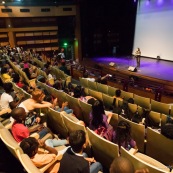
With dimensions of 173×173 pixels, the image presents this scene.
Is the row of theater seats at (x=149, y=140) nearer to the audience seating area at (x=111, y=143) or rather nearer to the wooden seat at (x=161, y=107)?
the audience seating area at (x=111, y=143)

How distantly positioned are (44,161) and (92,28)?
39.2ft

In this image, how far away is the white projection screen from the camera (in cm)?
1083

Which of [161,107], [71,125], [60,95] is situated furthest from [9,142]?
[161,107]

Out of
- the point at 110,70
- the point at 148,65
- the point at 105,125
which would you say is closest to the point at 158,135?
the point at 105,125

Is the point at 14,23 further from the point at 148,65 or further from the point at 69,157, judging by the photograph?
the point at 69,157

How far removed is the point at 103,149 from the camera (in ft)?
7.23

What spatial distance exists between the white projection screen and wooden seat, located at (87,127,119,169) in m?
9.96

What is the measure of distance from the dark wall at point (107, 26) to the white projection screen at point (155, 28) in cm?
61

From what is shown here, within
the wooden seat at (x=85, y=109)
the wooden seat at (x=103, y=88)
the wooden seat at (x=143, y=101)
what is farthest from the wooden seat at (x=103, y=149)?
the wooden seat at (x=103, y=88)

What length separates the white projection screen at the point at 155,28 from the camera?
10.8 meters

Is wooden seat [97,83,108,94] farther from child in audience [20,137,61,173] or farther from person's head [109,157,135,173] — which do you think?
person's head [109,157,135,173]

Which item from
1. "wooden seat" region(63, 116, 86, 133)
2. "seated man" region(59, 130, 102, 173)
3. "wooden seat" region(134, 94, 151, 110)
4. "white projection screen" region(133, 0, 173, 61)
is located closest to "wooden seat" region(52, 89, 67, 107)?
"wooden seat" region(63, 116, 86, 133)

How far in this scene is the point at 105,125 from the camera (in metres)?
2.65

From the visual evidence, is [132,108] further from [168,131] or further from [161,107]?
[168,131]
